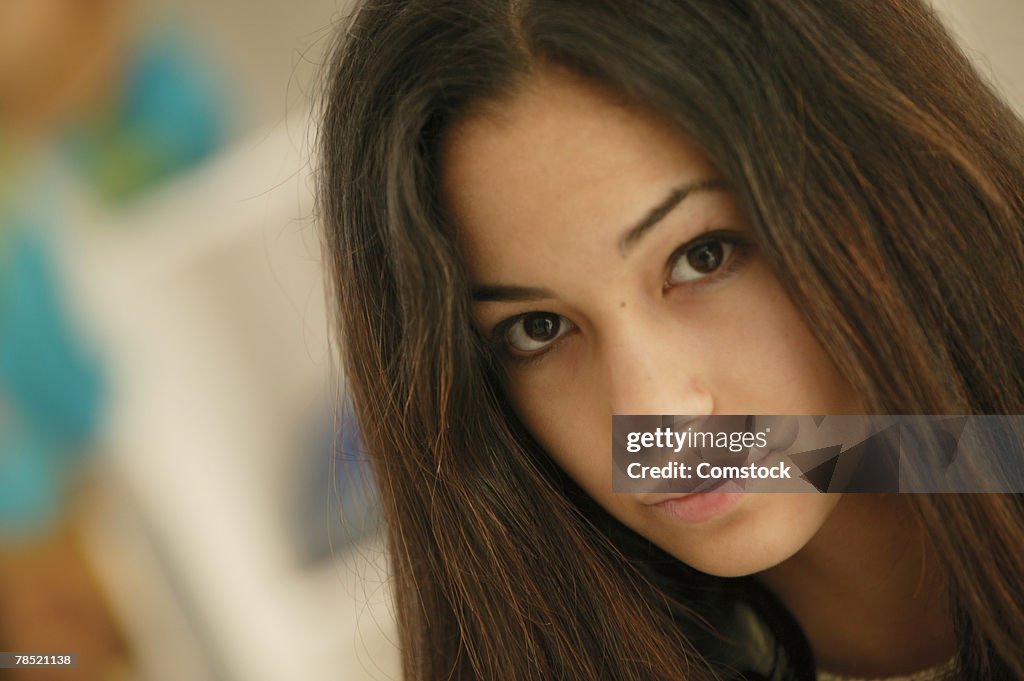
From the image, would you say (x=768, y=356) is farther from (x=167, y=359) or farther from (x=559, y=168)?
(x=167, y=359)

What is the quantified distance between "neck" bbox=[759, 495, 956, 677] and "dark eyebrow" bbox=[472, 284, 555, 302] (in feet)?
1.05

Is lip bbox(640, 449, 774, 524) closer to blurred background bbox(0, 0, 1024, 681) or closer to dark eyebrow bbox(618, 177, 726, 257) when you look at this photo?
dark eyebrow bbox(618, 177, 726, 257)

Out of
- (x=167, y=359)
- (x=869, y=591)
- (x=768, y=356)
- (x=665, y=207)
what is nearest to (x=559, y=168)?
(x=665, y=207)

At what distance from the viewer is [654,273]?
1.88ft

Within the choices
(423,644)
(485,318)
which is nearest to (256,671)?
(423,644)

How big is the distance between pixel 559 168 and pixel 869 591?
0.45m

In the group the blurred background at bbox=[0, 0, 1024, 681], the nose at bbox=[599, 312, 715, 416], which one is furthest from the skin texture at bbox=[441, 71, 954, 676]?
the blurred background at bbox=[0, 0, 1024, 681]

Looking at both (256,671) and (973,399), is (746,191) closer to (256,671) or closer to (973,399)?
(973,399)

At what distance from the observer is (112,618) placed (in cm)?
113

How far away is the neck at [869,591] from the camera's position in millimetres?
709

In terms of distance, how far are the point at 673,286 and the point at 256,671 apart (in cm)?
83

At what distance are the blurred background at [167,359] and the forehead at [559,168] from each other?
20.3 inches

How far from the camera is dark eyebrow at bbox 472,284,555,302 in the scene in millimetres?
592

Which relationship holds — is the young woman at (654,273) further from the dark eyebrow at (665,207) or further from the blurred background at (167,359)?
the blurred background at (167,359)
